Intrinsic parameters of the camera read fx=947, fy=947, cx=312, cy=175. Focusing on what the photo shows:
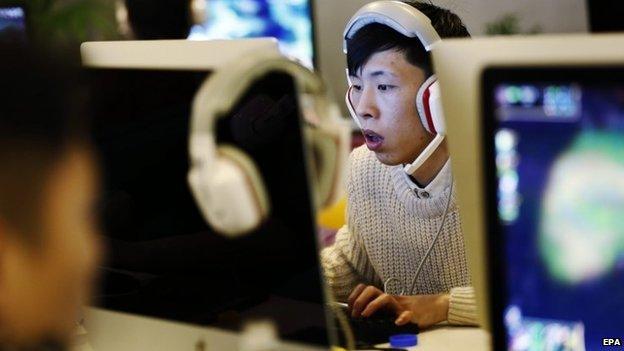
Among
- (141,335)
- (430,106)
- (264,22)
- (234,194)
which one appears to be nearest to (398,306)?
(430,106)

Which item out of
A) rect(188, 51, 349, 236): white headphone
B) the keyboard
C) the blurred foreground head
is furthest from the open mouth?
the blurred foreground head

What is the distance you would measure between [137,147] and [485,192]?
48 cm

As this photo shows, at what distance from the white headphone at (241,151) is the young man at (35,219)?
0.15m

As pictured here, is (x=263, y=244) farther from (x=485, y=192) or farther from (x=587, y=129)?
(x=587, y=129)

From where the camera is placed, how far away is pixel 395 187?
2227 mm

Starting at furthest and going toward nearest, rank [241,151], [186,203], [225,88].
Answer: [186,203] → [241,151] → [225,88]

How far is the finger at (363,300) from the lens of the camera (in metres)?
1.77

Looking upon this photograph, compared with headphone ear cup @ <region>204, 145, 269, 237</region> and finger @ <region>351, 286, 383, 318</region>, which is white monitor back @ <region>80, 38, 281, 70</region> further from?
finger @ <region>351, 286, 383, 318</region>

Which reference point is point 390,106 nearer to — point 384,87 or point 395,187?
point 384,87

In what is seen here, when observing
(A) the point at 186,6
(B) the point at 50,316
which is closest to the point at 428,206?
(B) the point at 50,316

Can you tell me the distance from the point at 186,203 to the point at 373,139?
1098 mm

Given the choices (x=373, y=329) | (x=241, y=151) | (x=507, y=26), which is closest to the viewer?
(x=241, y=151)

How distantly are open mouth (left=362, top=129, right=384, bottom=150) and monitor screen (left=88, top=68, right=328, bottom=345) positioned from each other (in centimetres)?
103

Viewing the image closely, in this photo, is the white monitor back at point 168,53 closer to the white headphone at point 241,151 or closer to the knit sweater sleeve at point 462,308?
the white headphone at point 241,151
